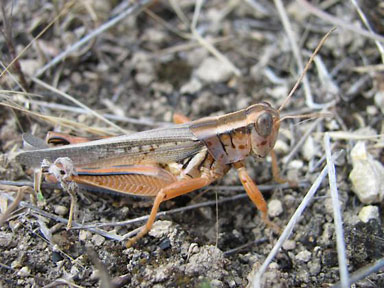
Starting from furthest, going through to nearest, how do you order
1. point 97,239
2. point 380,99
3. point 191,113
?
1. point 191,113
2. point 380,99
3. point 97,239

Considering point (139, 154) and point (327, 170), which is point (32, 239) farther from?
point (327, 170)

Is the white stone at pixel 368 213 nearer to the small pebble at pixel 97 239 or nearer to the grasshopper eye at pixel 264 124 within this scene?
the grasshopper eye at pixel 264 124

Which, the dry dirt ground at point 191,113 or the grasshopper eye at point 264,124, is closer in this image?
the dry dirt ground at point 191,113

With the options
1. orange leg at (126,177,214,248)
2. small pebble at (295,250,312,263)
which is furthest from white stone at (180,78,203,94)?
small pebble at (295,250,312,263)

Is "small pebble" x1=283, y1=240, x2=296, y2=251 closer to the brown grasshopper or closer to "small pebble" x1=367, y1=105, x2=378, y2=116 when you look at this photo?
the brown grasshopper

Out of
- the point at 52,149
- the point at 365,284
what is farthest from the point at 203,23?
the point at 365,284

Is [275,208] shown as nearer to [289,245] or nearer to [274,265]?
[289,245]

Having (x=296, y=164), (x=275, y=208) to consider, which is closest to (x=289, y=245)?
(x=275, y=208)

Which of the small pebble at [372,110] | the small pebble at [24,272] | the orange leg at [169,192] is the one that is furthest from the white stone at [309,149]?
the small pebble at [24,272]
